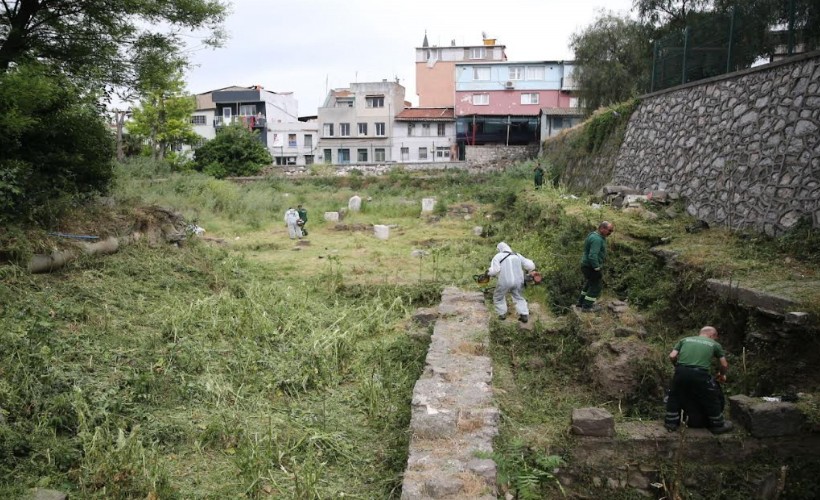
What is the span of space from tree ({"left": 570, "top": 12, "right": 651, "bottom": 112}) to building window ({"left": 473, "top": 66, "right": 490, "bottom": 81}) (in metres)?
13.5

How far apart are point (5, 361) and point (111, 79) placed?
24.6 feet

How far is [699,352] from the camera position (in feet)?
18.2

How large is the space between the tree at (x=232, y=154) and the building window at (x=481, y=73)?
17454 millimetres

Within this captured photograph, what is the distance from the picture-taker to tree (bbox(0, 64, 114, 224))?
8.31m

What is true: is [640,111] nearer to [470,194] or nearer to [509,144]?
[470,194]

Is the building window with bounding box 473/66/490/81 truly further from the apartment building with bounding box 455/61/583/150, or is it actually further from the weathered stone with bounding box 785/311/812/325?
the weathered stone with bounding box 785/311/812/325

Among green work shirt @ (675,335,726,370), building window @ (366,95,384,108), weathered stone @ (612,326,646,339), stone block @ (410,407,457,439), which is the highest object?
building window @ (366,95,384,108)

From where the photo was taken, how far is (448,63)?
52.0 metres

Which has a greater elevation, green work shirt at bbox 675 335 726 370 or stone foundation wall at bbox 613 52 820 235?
stone foundation wall at bbox 613 52 820 235

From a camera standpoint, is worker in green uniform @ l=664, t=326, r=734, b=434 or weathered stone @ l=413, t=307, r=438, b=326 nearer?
worker in green uniform @ l=664, t=326, r=734, b=434

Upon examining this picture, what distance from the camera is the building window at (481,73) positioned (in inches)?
1754

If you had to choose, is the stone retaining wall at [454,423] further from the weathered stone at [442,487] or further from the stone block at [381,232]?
the stone block at [381,232]

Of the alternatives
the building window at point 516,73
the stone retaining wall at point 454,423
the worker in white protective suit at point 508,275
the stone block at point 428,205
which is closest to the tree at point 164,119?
the building window at point 516,73

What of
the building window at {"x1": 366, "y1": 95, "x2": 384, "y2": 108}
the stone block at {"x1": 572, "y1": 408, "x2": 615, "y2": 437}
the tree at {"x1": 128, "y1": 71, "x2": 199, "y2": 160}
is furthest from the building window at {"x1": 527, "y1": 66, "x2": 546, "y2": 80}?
the stone block at {"x1": 572, "y1": 408, "x2": 615, "y2": 437}
